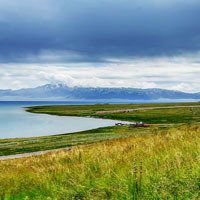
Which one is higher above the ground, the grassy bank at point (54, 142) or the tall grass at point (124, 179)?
the tall grass at point (124, 179)

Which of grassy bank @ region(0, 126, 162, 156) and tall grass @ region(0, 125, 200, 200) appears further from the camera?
grassy bank @ region(0, 126, 162, 156)

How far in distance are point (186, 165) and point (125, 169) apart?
177 centimetres

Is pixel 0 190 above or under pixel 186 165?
under

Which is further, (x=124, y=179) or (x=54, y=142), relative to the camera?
(x=54, y=142)

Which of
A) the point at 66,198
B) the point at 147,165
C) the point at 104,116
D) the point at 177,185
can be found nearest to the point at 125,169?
the point at 147,165

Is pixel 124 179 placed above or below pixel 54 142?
above

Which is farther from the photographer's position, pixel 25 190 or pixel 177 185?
pixel 25 190

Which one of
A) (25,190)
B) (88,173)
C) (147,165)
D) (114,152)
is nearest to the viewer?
(147,165)

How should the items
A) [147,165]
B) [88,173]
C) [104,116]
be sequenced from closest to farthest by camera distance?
[147,165] → [88,173] → [104,116]

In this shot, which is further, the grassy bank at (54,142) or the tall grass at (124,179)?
the grassy bank at (54,142)

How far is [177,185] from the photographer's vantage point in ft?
26.0

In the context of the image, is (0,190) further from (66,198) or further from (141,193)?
(141,193)

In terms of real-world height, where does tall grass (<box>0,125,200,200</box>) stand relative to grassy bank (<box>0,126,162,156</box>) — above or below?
above

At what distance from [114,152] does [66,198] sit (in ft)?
16.8
